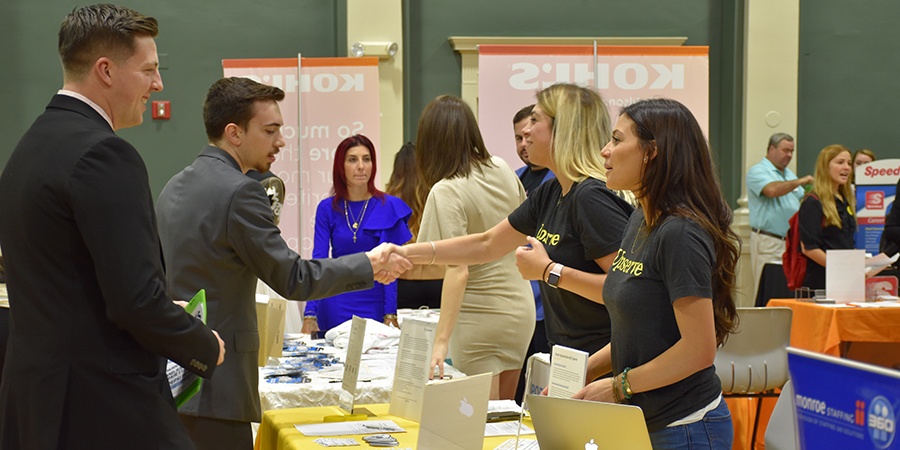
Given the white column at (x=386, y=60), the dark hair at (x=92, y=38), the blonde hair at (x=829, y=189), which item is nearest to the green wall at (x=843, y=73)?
the blonde hair at (x=829, y=189)

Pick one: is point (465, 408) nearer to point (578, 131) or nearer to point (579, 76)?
point (578, 131)

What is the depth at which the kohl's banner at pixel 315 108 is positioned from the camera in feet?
24.3

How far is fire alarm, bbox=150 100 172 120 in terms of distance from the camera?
8508 mm

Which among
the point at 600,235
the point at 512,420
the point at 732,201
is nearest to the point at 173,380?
the point at 512,420

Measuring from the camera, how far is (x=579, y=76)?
7.46 meters

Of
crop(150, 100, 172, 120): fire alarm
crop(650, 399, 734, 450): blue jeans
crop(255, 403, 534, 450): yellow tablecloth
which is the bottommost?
crop(255, 403, 534, 450): yellow tablecloth

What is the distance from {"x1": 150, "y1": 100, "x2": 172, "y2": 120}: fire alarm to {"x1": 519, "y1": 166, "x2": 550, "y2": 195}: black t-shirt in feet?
15.4

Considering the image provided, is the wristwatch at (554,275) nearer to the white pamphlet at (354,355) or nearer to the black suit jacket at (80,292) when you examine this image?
the white pamphlet at (354,355)

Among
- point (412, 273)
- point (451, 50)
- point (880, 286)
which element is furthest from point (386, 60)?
Result: point (412, 273)

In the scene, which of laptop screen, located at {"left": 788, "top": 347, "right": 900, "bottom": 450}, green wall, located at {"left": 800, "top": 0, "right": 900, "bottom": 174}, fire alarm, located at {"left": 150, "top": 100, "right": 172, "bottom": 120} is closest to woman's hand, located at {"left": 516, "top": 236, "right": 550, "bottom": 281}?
laptop screen, located at {"left": 788, "top": 347, "right": 900, "bottom": 450}

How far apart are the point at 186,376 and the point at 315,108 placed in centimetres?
549

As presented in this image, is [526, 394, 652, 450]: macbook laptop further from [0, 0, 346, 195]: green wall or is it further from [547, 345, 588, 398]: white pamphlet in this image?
[0, 0, 346, 195]: green wall

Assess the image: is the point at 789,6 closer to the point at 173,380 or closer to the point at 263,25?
the point at 263,25

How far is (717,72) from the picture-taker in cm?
913
